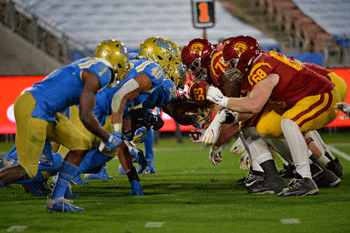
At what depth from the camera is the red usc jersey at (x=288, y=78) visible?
190 inches

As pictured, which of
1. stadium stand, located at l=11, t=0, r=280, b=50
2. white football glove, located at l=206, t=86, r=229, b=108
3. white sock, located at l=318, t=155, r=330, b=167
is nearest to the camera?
white football glove, located at l=206, t=86, r=229, b=108

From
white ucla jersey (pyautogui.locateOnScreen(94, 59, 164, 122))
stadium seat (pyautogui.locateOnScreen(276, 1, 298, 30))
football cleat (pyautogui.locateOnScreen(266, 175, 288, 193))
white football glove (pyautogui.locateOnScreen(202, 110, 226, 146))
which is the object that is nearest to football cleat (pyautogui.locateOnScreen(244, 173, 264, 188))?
football cleat (pyautogui.locateOnScreen(266, 175, 288, 193))

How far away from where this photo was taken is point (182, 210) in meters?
4.30

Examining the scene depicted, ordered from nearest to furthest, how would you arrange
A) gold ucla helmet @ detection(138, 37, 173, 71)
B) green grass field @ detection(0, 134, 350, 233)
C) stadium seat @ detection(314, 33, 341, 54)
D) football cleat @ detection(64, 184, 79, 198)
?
1. green grass field @ detection(0, 134, 350, 233)
2. football cleat @ detection(64, 184, 79, 198)
3. gold ucla helmet @ detection(138, 37, 173, 71)
4. stadium seat @ detection(314, 33, 341, 54)

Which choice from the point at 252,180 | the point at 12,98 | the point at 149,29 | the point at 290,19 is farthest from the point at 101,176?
the point at 149,29

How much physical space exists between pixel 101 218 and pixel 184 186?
82.4 inches

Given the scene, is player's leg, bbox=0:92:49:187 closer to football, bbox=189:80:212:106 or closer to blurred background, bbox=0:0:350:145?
football, bbox=189:80:212:106

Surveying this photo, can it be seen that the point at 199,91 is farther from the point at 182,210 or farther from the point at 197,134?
the point at 182,210

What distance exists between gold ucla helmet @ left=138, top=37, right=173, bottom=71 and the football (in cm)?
43

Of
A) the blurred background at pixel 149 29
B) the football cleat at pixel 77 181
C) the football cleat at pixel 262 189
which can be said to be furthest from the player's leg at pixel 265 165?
the blurred background at pixel 149 29

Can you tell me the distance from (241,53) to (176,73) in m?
1.89

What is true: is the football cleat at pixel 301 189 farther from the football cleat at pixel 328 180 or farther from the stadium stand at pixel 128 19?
the stadium stand at pixel 128 19

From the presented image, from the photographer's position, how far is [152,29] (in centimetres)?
2477

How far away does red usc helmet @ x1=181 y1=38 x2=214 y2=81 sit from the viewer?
6.14 meters
